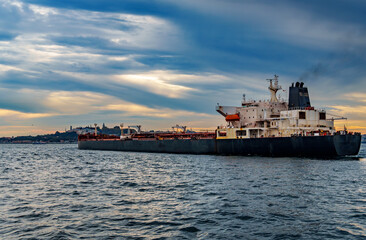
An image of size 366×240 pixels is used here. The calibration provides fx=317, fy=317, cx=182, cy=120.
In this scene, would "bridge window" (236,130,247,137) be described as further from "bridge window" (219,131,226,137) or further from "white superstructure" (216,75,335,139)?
"bridge window" (219,131,226,137)

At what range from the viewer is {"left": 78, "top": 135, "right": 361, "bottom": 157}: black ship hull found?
38375mm

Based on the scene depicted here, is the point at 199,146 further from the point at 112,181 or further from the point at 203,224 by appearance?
the point at 203,224

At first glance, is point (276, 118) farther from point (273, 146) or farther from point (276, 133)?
point (273, 146)

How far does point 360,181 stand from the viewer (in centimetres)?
2184

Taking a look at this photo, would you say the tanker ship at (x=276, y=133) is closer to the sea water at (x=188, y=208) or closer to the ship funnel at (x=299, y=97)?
the ship funnel at (x=299, y=97)

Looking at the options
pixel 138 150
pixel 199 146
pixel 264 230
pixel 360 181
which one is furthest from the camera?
pixel 138 150

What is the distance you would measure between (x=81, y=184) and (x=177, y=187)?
703cm

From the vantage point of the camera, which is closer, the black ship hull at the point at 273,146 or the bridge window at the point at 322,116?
the black ship hull at the point at 273,146

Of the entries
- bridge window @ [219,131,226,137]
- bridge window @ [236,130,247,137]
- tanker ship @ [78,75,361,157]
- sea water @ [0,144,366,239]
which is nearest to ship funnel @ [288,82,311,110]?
tanker ship @ [78,75,361,157]

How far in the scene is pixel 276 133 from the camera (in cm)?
4647

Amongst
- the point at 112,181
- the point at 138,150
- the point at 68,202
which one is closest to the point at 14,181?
the point at 112,181

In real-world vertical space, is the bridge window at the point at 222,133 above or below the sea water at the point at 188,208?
above

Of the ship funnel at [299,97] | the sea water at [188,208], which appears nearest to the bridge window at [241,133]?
the ship funnel at [299,97]

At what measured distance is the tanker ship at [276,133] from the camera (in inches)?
1534
